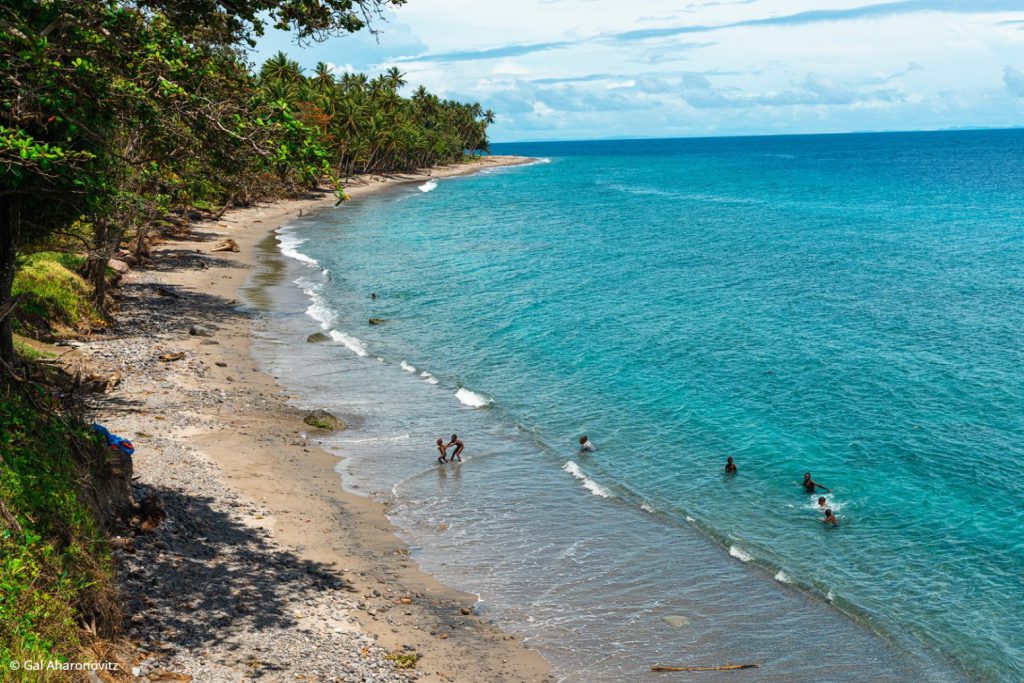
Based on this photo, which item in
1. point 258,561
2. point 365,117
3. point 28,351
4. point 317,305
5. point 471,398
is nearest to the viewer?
Result: point 258,561

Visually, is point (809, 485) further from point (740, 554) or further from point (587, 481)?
point (587, 481)

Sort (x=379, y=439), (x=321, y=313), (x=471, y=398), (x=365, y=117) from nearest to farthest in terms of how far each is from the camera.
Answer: (x=379, y=439)
(x=471, y=398)
(x=321, y=313)
(x=365, y=117)

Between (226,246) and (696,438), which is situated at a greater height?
(226,246)

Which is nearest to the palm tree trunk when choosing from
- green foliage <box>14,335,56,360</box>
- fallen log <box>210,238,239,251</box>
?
green foliage <box>14,335,56,360</box>

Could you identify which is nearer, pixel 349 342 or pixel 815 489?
pixel 815 489

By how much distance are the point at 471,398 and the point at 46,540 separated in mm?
21393

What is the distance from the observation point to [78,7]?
12.8m

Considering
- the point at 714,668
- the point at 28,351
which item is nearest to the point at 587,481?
the point at 714,668

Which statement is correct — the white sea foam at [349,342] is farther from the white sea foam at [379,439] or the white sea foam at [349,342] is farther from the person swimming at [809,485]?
the person swimming at [809,485]

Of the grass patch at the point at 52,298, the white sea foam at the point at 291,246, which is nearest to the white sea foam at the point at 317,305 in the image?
the white sea foam at the point at 291,246

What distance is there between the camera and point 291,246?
7219 cm

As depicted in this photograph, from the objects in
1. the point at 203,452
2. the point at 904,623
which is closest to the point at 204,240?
the point at 203,452

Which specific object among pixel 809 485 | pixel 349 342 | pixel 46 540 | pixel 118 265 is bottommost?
pixel 809 485

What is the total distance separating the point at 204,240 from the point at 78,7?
5720cm
